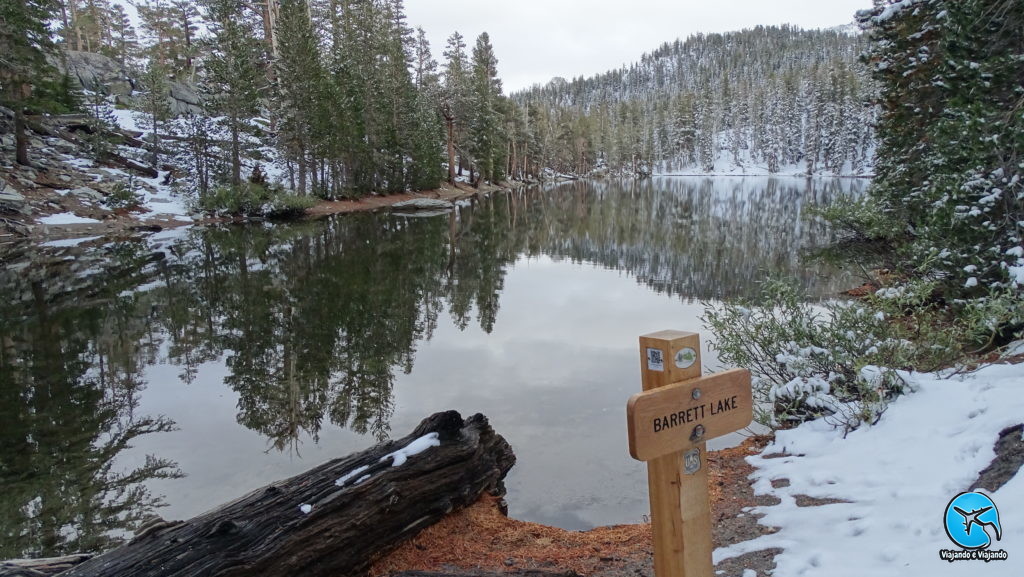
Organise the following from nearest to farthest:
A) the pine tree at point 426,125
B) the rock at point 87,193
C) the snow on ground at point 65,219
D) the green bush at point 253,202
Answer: the snow on ground at point 65,219 < the rock at point 87,193 < the green bush at point 253,202 < the pine tree at point 426,125

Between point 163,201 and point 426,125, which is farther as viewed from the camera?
point 426,125

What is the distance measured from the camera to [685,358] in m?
2.27

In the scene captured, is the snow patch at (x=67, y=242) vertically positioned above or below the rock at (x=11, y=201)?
below

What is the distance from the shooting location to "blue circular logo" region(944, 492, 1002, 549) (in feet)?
8.25

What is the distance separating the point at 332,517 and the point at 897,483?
3.37 m

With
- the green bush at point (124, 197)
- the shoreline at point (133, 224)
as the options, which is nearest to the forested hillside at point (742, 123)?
the shoreline at point (133, 224)

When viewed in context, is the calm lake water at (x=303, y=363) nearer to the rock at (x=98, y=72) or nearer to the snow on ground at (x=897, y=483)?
the snow on ground at (x=897, y=483)

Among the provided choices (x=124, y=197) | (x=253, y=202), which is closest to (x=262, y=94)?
(x=253, y=202)

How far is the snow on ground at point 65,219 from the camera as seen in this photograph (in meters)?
22.1

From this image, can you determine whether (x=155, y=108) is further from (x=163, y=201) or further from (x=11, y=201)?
(x=11, y=201)

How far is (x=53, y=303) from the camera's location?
36.8ft

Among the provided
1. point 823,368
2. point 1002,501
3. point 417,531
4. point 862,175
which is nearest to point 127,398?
point 417,531

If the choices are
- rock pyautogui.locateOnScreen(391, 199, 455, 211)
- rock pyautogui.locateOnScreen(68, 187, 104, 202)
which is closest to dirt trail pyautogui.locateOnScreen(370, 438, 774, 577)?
rock pyautogui.locateOnScreen(68, 187, 104, 202)

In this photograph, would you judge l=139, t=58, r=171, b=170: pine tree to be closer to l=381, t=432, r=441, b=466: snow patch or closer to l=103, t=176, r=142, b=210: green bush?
l=103, t=176, r=142, b=210: green bush
